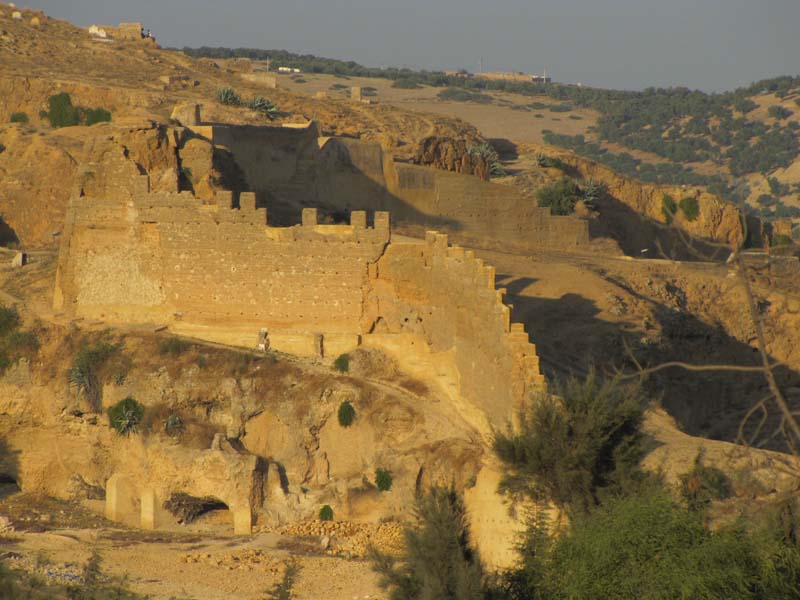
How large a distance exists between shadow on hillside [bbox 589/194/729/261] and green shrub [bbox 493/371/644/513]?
21844 mm

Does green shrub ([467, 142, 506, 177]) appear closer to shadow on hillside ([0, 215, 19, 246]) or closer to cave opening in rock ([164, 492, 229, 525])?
shadow on hillside ([0, 215, 19, 246])

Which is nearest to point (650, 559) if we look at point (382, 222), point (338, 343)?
point (338, 343)

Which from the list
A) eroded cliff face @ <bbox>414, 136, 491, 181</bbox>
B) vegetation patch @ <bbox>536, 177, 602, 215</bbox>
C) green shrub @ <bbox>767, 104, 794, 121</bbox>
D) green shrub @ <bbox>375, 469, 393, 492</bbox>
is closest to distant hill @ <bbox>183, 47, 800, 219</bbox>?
green shrub @ <bbox>767, 104, 794, 121</bbox>

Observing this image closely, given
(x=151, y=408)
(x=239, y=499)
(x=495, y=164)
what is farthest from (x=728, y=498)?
(x=495, y=164)

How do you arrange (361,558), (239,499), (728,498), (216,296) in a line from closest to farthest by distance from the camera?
(728,498) < (361,558) < (239,499) < (216,296)

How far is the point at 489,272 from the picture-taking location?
31031 millimetres

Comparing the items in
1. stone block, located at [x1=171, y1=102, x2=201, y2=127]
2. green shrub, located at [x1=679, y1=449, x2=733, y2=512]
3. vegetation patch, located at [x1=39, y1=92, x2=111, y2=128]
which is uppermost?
stone block, located at [x1=171, y1=102, x2=201, y2=127]

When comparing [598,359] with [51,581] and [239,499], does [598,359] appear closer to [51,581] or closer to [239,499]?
[239,499]

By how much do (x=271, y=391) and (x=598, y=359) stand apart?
710 centimetres

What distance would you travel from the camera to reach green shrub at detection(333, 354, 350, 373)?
33188 millimetres

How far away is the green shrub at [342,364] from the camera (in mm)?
33188

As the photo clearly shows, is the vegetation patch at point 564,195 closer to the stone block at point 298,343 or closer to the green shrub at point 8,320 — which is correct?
the stone block at point 298,343

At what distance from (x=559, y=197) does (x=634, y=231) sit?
371 centimetres

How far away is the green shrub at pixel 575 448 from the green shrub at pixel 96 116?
2573 centimetres
